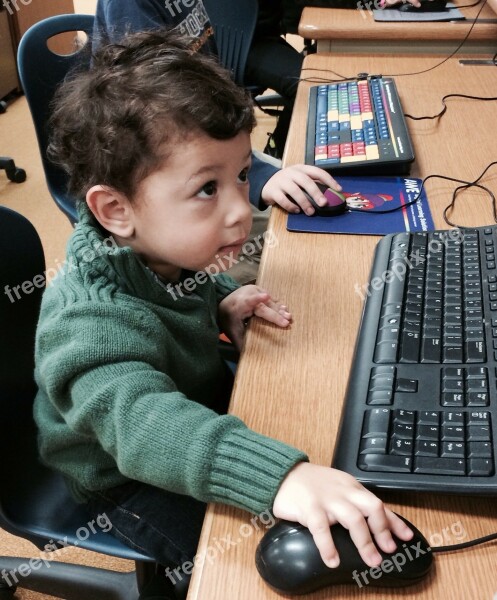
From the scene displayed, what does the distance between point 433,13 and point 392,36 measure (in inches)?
6.5

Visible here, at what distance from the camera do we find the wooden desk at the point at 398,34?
4.96 ft

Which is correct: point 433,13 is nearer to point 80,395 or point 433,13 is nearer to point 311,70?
point 311,70

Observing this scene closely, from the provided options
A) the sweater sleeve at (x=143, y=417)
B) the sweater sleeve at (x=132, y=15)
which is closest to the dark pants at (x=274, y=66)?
the sweater sleeve at (x=132, y=15)

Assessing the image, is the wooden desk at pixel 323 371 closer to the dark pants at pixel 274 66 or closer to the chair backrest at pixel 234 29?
the chair backrest at pixel 234 29

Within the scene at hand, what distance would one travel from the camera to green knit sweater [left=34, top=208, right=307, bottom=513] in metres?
0.51

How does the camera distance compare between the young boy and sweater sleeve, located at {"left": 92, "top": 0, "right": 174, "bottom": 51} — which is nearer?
the young boy

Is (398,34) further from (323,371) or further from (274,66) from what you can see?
(323,371)

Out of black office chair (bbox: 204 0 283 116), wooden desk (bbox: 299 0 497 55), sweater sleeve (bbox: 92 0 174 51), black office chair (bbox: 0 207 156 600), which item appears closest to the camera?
black office chair (bbox: 0 207 156 600)

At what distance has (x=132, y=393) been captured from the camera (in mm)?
548

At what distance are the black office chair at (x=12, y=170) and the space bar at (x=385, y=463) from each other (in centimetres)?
250

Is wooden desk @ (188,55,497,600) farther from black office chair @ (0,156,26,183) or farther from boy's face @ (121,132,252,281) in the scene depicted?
black office chair @ (0,156,26,183)

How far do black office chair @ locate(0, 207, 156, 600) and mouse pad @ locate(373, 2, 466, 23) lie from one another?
1.15 meters

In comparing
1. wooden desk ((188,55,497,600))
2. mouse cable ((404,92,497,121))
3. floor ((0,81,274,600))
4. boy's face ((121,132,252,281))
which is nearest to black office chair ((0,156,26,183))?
floor ((0,81,274,600))

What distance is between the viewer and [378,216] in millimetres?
909
